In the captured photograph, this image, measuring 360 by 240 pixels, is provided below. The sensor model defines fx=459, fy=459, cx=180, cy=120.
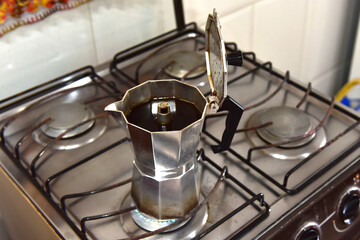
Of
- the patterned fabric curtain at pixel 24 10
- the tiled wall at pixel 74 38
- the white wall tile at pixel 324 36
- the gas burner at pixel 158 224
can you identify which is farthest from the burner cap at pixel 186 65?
the white wall tile at pixel 324 36

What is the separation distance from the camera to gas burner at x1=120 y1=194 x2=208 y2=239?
63 centimetres

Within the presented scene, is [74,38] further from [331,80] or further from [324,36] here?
[331,80]

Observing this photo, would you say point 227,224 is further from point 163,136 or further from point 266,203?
point 163,136

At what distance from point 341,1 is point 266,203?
0.95 m

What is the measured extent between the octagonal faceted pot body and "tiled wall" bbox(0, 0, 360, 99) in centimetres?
34

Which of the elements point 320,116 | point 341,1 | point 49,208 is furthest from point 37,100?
point 341,1

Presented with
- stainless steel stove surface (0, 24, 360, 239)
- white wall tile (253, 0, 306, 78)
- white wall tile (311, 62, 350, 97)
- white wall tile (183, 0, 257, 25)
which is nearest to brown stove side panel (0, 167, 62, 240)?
stainless steel stove surface (0, 24, 360, 239)

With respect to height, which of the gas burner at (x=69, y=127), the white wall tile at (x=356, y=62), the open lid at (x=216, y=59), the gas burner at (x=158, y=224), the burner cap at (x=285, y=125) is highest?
the open lid at (x=216, y=59)

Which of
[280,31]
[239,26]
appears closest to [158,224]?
[239,26]

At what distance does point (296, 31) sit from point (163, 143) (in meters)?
0.88

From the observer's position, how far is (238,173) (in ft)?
2.37

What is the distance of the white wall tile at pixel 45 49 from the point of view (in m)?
0.83

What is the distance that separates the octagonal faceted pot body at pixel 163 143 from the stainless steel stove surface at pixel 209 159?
1.3 inches

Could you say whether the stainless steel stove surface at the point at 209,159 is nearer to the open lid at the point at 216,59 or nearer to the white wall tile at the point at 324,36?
the open lid at the point at 216,59
